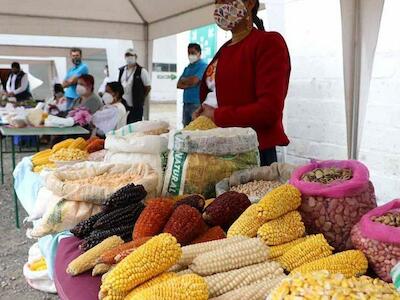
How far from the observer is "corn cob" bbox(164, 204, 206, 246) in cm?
111

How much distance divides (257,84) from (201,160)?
521 millimetres

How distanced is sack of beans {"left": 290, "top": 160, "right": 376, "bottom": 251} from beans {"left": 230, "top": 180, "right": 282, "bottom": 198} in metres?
0.39

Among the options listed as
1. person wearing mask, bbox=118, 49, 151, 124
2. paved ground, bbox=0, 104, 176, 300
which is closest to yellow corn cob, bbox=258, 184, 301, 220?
paved ground, bbox=0, 104, 176, 300

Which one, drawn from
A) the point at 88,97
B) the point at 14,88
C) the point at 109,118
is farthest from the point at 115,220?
the point at 14,88

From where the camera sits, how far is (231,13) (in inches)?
79.3

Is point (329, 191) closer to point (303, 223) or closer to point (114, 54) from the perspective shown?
point (303, 223)

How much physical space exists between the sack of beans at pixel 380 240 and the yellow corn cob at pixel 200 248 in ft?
0.85

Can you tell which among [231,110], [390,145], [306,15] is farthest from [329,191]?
[306,15]

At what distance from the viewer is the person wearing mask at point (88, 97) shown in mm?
5660

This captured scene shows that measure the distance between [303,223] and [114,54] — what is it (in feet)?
27.7

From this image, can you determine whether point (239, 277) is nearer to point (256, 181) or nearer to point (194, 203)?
point (194, 203)

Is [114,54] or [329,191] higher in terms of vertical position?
[114,54]

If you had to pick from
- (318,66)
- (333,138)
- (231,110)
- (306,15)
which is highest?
(306,15)

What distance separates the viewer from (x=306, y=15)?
13.0 feet
